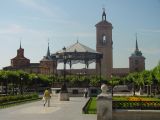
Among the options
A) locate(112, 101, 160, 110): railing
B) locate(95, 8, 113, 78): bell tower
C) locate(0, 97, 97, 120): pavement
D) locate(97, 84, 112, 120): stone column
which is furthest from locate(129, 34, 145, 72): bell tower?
locate(97, 84, 112, 120): stone column

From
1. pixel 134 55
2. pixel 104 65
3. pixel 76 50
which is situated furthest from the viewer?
pixel 134 55

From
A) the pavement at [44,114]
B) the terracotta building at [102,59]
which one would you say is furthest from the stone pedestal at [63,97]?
the pavement at [44,114]

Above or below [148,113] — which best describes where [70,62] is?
above

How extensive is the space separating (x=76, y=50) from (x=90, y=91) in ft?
40.1

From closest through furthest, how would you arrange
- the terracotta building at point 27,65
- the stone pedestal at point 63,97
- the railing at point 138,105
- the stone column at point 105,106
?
1. the stone column at point 105,106
2. the railing at point 138,105
3. the stone pedestal at point 63,97
4. the terracotta building at point 27,65

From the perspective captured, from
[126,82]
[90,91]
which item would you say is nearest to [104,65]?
[126,82]

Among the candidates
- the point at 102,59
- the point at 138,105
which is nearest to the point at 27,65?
the point at 102,59

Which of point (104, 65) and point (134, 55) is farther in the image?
point (134, 55)

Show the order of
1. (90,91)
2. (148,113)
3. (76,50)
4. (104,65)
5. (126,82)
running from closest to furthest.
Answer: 1. (148,113)
2. (76,50)
3. (90,91)
4. (126,82)
5. (104,65)

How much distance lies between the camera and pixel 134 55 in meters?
171

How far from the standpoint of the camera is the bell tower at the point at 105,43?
464 ft

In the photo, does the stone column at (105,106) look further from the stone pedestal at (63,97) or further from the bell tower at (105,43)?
the bell tower at (105,43)

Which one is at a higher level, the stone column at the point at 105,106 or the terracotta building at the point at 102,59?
the terracotta building at the point at 102,59

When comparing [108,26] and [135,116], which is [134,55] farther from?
[135,116]
